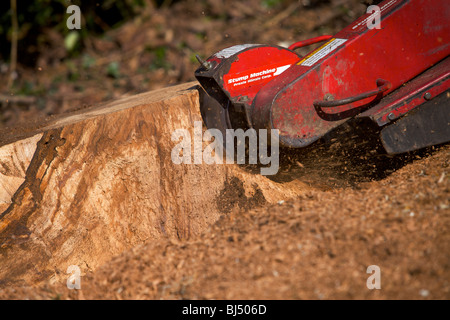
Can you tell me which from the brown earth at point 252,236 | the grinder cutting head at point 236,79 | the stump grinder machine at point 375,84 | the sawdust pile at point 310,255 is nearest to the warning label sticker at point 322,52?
the stump grinder machine at point 375,84

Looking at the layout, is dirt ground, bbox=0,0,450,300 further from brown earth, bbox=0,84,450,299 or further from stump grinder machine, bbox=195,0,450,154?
stump grinder machine, bbox=195,0,450,154

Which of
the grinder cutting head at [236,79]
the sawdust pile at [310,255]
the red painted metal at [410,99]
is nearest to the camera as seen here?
the sawdust pile at [310,255]

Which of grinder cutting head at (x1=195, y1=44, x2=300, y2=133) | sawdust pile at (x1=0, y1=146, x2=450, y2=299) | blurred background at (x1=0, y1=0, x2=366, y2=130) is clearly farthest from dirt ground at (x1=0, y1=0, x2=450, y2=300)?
blurred background at (x1=0, y1=0, x2=366, y2=130)

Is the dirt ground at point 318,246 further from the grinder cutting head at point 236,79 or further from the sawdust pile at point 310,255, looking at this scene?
the grinder cutting head at point 236,79

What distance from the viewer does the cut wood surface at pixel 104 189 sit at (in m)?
2.53

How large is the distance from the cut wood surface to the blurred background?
2.77 m

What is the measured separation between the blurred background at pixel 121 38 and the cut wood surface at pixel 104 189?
2771 mm

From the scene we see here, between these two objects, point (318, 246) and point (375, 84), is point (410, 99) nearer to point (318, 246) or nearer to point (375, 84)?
point (375, 84)

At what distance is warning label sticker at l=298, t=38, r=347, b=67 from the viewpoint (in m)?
2.50

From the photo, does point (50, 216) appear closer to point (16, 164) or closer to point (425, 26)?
point (16, 164)

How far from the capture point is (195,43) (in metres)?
6.07

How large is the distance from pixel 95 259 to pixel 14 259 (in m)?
0.43

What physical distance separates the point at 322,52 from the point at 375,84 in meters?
0.35

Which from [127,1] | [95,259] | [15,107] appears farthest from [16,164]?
[127,1]
